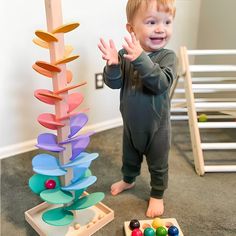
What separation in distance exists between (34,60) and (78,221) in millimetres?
766

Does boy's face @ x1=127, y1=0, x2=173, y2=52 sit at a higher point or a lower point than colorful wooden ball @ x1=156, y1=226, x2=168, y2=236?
higher

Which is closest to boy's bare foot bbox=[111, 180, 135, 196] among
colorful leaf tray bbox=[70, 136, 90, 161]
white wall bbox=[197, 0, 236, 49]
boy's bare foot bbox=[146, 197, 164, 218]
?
boy's bare foot bbox=[146, 197, 164, 218]

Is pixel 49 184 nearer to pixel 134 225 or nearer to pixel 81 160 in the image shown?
pixel 81 160

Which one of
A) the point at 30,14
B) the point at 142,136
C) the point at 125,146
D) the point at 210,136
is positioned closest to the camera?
the point at 142,136

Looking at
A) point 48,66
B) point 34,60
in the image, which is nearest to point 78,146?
point 48,66

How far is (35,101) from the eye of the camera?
1406 millimetres

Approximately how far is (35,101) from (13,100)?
0.34 ft

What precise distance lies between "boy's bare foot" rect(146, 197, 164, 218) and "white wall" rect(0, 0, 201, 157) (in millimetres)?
702

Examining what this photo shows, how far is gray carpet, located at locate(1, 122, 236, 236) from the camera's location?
3.17 feet

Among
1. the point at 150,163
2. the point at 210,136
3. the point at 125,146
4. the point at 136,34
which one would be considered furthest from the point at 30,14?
the point at 210,136

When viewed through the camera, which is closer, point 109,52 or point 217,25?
point 109,52

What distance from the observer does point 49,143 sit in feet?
2.72

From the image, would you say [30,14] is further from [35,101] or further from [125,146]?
[125,146]

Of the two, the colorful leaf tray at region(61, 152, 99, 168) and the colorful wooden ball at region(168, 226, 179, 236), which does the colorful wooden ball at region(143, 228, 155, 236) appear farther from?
the colorful leaf tray at region(61, 152, 99, 168)
